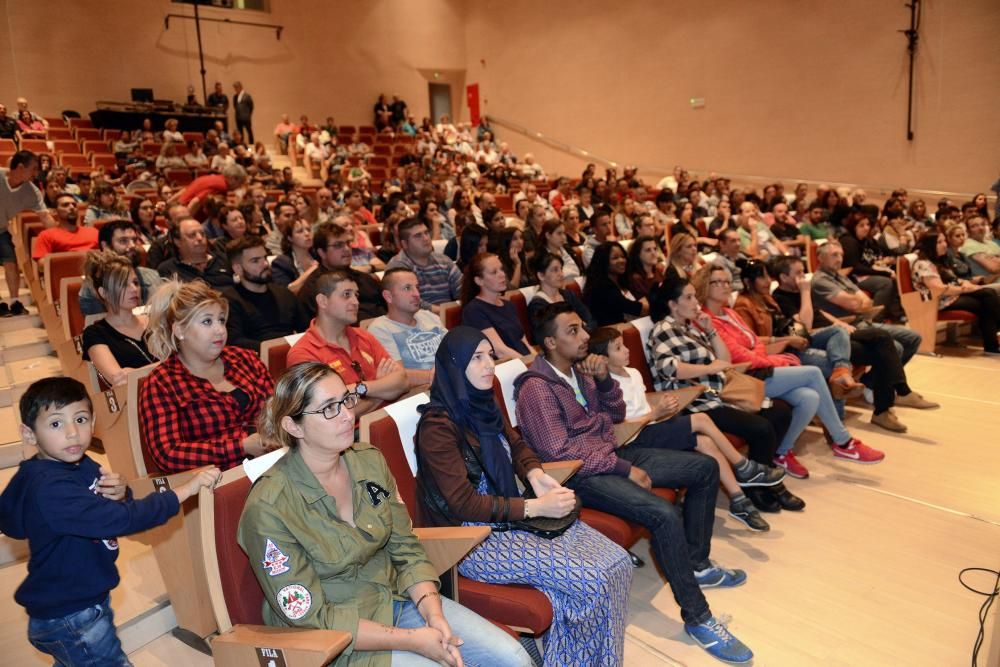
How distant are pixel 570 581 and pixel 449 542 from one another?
0.36 metres

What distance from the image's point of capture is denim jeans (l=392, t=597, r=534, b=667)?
174cm

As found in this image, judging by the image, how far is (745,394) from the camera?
10.8ft

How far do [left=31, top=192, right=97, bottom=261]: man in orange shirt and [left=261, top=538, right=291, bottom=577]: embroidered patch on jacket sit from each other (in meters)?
4.04

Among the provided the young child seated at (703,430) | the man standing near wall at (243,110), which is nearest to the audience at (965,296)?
the young child seated at (703,430)

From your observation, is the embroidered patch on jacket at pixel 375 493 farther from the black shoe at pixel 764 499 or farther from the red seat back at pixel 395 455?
the black shoe at pixel 764 499

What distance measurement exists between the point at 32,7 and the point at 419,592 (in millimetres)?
13817

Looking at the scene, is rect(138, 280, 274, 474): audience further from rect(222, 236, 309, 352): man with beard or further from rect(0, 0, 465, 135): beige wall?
rect(0, 0, 465, 135): beige wall

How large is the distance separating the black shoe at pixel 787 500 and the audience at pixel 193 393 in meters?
2.21

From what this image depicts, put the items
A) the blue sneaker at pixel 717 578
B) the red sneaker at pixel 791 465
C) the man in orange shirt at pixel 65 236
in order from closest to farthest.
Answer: the blue sneaker at pixel 717 578 < the red sneaker at pixel 791 465 < the man in orange shirt at pixel 65 236

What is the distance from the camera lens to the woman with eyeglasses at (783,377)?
3580 mm

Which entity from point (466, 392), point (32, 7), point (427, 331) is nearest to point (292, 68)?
point (32, 7)

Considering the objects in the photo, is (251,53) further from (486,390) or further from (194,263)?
(486,390)

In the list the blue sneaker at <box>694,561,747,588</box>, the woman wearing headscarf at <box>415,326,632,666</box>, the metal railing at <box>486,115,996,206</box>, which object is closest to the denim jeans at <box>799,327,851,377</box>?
the blue sneaker at <box>694,561,747,588</box>

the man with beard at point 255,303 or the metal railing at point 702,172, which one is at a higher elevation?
the metal railing at point 702,172
